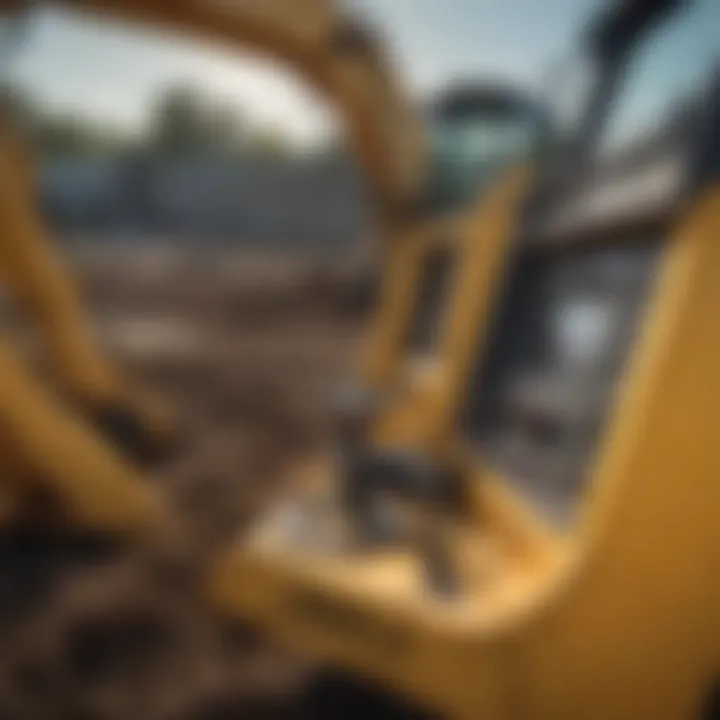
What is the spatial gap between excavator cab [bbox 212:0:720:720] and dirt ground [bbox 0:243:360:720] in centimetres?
25

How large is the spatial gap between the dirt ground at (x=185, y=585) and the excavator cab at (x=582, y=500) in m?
0.25

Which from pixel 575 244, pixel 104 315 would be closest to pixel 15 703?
pixel 575 244

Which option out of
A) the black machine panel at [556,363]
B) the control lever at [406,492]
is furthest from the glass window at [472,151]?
the control lever at [406,492]

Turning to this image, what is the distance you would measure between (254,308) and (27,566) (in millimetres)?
5385

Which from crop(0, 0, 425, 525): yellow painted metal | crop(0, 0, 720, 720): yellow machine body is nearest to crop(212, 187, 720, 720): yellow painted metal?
crop(0, 0, 720, 720): yellow machine body

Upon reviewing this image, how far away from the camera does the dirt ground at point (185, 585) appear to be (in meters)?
1.02

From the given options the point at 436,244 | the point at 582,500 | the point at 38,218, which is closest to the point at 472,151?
the point at 436,244

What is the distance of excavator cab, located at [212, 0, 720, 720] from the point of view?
59cm

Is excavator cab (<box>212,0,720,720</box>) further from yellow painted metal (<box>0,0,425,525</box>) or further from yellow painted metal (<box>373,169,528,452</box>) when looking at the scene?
yellow painted metal (<box>0,0,425,525</box>)

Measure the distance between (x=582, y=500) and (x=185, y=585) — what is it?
36.9 inches

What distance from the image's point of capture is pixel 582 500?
718 mm

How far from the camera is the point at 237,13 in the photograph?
1767 millimetres

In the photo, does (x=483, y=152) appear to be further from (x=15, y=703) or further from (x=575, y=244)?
(x=15, y=703)

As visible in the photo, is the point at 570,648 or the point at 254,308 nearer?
the point at 570,648
